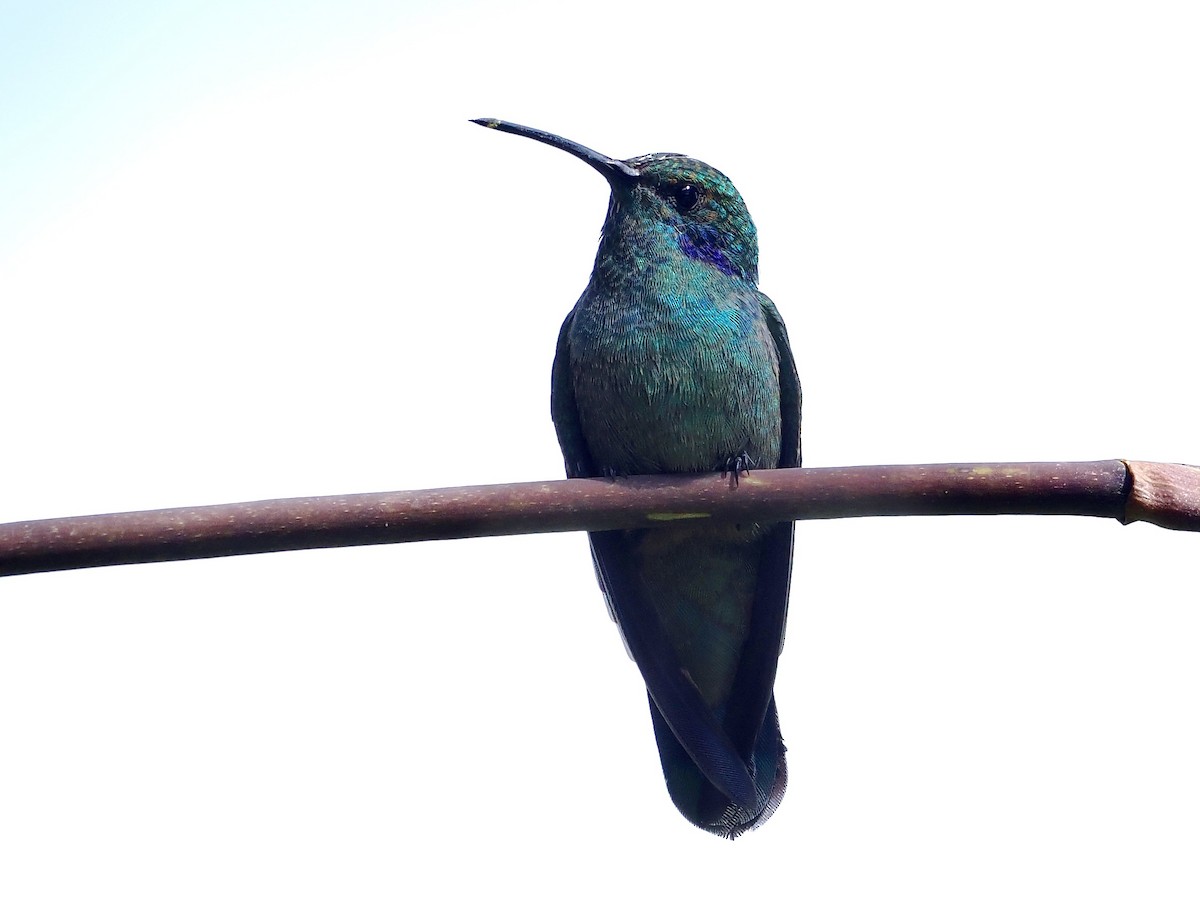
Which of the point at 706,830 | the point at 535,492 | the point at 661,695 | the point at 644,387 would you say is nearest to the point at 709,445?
the point at 644,387

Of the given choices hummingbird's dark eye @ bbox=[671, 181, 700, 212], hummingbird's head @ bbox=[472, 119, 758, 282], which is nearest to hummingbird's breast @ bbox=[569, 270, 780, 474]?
hummingbird's head @ bbox=[472, 119, 758, 282]

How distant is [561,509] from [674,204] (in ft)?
9.46

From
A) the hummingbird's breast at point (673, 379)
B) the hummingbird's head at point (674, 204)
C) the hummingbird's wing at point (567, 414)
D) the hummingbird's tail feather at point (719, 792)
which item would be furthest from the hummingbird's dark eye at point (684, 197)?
the hummingbird's tail feather at point (719, 792)

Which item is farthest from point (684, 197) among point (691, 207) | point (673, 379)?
point (673, 379)

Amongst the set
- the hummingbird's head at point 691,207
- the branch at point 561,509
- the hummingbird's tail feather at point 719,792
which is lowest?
the hummingbird's tail feather at point 719,792

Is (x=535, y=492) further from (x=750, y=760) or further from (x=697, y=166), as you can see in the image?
(x=697, y=166)

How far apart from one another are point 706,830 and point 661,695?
20.6 inches

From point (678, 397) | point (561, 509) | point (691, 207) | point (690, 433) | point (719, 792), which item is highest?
point (691, 207)

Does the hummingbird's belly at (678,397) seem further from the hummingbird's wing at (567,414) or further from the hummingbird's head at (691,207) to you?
the hummingbird's head at (691,207)

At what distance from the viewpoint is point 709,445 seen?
5.01 metres

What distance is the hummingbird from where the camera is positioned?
498cm

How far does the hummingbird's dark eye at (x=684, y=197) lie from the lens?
5.62m

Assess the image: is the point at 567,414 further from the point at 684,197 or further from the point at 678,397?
the point at 684,197

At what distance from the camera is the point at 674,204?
5613mm
